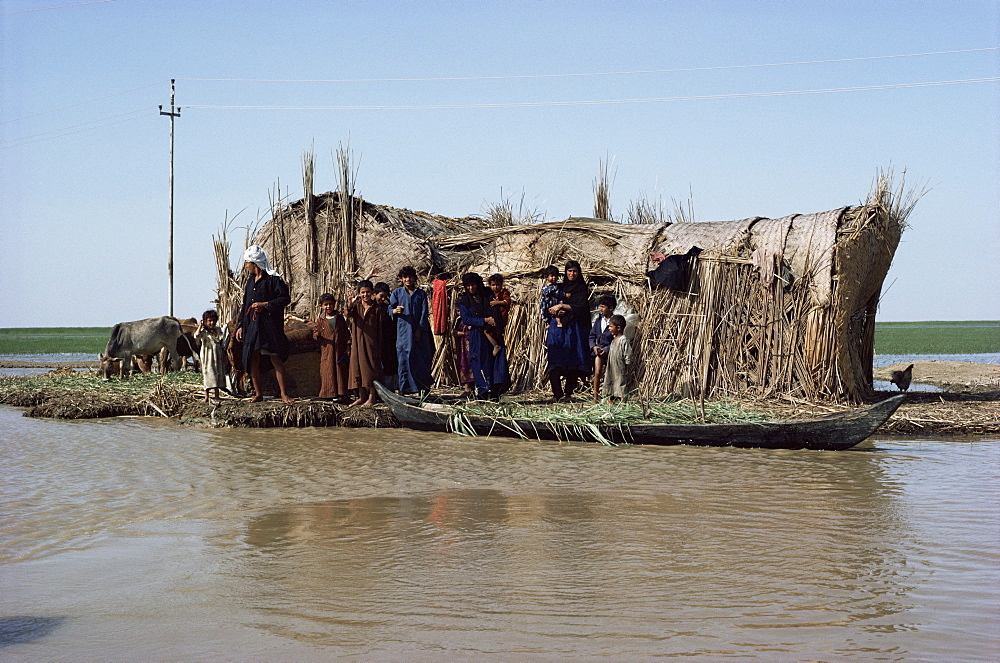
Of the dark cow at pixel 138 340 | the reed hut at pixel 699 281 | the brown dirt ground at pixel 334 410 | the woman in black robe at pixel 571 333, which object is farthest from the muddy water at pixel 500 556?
the dark cow at pixel 138 340

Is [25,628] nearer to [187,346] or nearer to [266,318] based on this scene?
[266,318]

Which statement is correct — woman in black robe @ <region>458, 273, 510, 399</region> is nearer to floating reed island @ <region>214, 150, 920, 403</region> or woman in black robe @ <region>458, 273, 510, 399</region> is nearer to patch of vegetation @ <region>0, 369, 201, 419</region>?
floating reed island @ <region>214, 150, 920, 403</region>

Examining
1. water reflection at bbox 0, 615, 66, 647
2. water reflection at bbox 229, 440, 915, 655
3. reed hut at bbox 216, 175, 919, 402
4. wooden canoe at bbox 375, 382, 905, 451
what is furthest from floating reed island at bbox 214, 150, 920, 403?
water reflection at bbox 0, 615, 66, 647

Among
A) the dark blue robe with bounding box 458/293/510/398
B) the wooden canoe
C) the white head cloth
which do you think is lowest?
the wooden canoe

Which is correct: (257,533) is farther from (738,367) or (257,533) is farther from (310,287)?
(310,287)

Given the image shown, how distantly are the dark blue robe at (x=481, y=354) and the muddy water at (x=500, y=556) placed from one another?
2333mm

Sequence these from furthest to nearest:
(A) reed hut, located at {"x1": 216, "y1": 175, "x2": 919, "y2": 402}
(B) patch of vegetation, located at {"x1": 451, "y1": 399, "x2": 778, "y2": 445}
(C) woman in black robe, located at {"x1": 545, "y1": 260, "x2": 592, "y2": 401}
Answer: (C) woman in black robe, located at {"x1": 545, "y1": 260, "x2": 592, "y2": 401}
(A) reed hut, located at {"x1": 216, "y1": 175, "x2": 919, "y2": 402}
(B) patch of vegetation, located at {"x1": 451, "y1": 399, "x2": 778, "y2": 445}

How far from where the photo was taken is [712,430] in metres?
8.85

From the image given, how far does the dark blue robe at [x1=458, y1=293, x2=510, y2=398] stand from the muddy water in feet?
7.65

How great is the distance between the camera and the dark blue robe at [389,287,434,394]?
10.9 meters

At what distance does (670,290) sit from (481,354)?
2389 millimetres

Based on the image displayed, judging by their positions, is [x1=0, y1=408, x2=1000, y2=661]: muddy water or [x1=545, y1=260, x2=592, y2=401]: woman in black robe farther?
[x1=545, y1=260, x2=592, y2=401]: woman in black robe

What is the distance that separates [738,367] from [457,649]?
7838mm

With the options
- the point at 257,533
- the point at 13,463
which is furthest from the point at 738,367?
the point at 13,463
